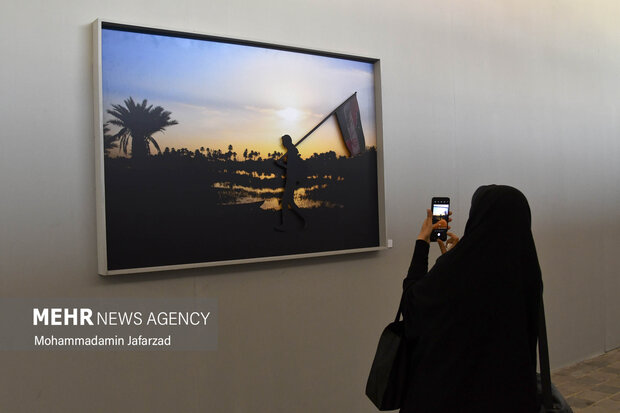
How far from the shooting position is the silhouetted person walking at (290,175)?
371cm

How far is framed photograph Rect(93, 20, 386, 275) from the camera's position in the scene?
3.13 meters

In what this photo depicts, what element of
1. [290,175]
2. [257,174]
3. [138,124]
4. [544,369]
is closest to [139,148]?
[138,124]

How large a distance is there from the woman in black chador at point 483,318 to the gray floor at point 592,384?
295cm

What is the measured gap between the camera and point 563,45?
595cm

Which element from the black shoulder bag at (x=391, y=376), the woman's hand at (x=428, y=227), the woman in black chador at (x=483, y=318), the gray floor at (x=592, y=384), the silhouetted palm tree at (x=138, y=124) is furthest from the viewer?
the gray floor at (x=592, y=384)

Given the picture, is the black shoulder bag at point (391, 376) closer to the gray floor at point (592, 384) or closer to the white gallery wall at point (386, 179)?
the white gallery wall at point (386, 179)

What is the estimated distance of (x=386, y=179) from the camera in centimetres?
432

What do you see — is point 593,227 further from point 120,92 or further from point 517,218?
point 120,92

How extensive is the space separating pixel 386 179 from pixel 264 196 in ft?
3.62

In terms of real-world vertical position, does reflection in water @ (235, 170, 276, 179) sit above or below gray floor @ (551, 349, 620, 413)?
above

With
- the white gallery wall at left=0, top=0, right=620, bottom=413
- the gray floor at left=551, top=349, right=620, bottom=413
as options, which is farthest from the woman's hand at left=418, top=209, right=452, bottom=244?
the gray floor at left=551, top=349, right=620, bottom=413

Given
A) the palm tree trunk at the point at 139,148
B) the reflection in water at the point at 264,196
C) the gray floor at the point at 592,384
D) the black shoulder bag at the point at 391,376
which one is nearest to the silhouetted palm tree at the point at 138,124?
the palm tree trunk at the point at 139,148

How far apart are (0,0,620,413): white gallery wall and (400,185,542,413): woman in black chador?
156cm

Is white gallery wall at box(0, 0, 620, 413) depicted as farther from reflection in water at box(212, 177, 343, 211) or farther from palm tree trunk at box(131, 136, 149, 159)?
reflection in water at box(212, 177, 343, 211)
